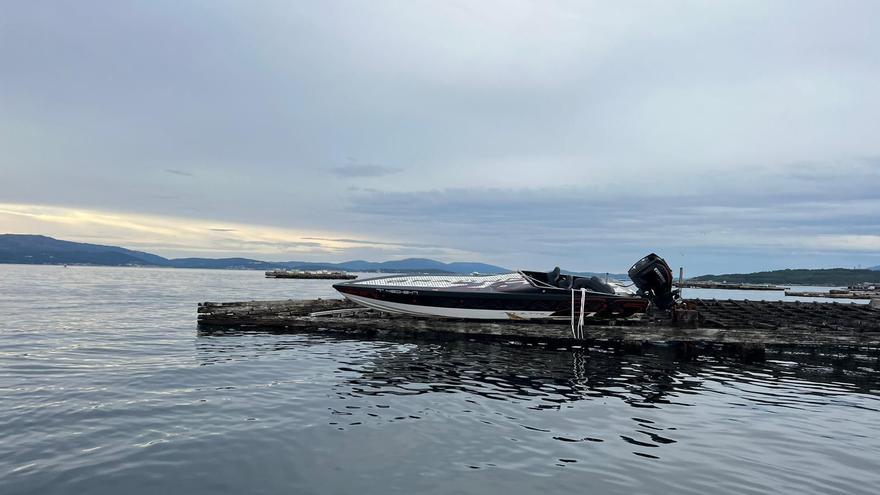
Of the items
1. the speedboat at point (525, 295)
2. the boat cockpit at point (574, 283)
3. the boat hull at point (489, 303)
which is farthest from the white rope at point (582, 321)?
the boat cockpit at point (574, 283)

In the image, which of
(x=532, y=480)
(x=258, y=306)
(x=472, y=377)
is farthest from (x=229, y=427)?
(x=258, y=306)

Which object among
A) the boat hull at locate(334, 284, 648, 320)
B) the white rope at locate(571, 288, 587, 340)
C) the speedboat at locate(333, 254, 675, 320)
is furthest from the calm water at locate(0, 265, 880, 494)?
the speedboat at locate(333, 254, 675, 320)

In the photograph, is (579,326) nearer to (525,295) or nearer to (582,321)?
(582,321)

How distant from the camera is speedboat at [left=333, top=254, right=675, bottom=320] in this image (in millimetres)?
23062

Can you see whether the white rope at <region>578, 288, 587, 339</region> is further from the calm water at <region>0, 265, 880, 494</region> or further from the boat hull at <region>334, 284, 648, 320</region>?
the calm water at <region>0, 265, 880, 494</region>

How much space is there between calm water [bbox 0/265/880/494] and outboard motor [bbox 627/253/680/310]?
15.6ft

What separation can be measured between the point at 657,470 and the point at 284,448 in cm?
640

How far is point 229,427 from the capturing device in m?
9.94

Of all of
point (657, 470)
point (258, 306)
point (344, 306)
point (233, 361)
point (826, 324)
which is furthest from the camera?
point (344, 306)

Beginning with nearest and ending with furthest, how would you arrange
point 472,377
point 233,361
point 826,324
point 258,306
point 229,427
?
point 229,427
point 472,377
point 233,361
point 826,324
point 258,306

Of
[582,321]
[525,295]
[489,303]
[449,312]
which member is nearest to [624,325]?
[582,321]

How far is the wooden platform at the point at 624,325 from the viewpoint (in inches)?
770

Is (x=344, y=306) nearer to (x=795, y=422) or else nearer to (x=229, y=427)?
(x=229, y=427)

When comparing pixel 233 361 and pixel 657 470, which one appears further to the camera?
pixel 233 361
